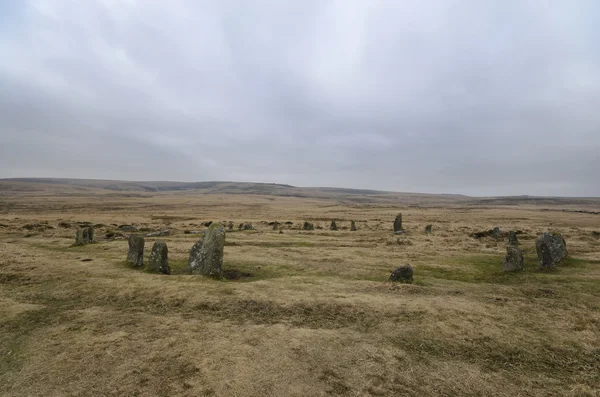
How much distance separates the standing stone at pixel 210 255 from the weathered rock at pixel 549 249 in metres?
17.5

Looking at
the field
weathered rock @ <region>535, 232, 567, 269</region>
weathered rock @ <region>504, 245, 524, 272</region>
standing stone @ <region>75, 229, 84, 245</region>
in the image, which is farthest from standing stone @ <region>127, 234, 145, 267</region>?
weathered rock @ <region>535, 232, 567, 269</region>

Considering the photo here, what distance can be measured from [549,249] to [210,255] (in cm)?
1852

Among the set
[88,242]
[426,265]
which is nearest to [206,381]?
[426,265]

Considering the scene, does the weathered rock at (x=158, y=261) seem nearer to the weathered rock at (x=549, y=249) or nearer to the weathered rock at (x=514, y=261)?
the weathered rock at (x=514, y=261)

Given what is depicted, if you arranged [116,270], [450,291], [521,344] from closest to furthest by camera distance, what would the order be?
[521,344], [450,291], [116,270]

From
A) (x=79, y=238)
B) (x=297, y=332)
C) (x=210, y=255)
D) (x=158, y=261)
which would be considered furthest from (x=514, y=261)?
(x=79, y=238)

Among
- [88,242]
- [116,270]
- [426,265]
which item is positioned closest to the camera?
[116,270]

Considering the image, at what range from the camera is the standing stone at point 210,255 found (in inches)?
694

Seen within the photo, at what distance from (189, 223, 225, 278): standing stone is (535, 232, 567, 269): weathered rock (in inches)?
687

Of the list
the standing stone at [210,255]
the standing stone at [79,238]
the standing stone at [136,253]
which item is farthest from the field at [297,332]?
the standing stone at [79,238]

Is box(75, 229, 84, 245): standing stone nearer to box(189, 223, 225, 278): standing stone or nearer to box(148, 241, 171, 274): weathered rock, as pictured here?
box(148, 241, 171, 274): weathered rock

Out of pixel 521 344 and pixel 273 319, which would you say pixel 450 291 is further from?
pixel 273 319

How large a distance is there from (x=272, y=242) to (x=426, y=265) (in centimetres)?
1369

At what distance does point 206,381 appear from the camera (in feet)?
25.5
